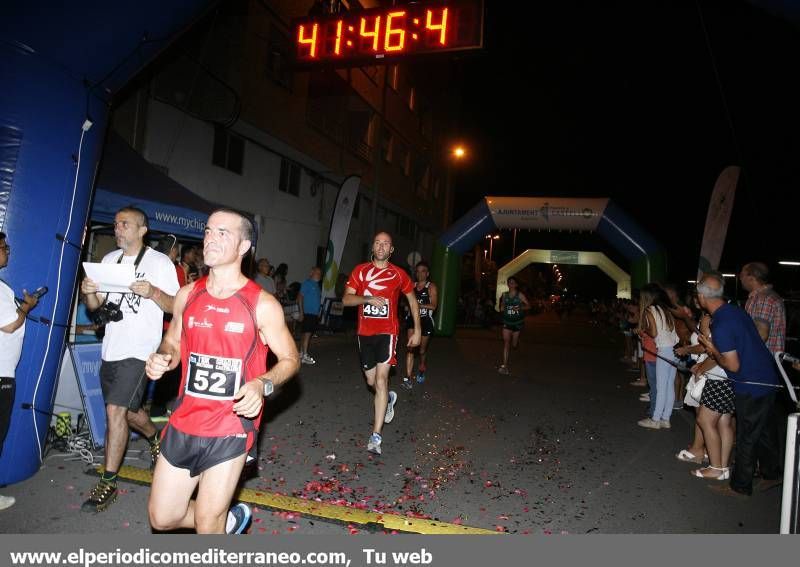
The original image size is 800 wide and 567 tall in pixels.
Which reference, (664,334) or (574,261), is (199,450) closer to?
(664,334)

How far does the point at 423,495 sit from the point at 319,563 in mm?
1644

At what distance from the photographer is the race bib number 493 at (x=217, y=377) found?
271 centimetres

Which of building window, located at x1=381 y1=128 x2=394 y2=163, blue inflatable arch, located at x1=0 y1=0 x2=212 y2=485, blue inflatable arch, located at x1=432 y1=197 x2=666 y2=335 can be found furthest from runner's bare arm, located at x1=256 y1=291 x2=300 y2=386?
building window, located at x1=381 y1=128 x2=394 y2=163

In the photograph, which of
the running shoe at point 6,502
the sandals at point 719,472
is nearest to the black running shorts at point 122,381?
the running shoe at point 6,502

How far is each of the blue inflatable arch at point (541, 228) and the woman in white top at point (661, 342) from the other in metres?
8.37

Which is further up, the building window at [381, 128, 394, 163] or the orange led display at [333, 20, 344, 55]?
the building window at [381, 128, 394, 163]

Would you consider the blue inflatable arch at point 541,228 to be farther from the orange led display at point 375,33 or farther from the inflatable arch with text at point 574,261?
the inflatable arch with text at point 574,261

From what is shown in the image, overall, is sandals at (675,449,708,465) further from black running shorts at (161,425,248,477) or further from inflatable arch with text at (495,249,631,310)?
inflatable arch with text at (495,249,631,310)

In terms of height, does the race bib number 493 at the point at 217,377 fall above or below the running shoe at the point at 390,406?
above

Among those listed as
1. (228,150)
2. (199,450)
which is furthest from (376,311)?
(228,150)

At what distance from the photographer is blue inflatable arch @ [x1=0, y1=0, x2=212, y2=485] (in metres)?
3.92

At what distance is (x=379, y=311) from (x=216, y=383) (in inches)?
124

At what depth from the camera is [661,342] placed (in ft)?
23.2

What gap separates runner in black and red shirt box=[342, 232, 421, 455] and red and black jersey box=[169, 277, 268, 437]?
2.92m
